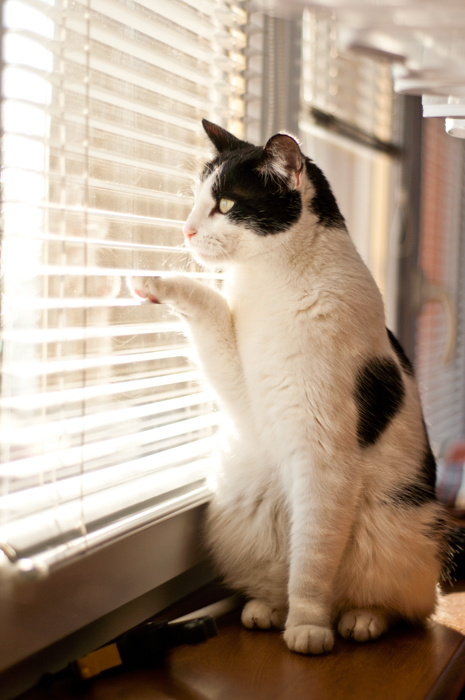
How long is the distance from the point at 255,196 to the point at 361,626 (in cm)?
76

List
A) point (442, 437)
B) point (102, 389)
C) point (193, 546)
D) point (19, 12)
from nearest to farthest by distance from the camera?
point (19, 12) < point (102, 389) < point (193, 546) < point (442, 437)

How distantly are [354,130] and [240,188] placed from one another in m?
1.20

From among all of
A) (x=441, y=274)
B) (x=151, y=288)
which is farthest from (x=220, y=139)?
(x=441, y=274)

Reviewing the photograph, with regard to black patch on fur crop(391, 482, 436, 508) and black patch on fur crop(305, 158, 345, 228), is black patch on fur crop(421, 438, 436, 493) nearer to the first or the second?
black patch on fur crop(391, 482, 436, 508)

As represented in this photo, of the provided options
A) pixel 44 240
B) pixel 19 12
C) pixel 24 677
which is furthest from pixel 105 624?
pixel 19 12

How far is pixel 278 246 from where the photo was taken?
1037 mm

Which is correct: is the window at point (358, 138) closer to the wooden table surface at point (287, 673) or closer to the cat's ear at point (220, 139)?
the cat's ear at point (220, 139)

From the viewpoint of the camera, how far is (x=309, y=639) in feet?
3.00

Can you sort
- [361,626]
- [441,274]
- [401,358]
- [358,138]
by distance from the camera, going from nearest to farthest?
[361,626]
[401,358]
[358,138]
[441,274]

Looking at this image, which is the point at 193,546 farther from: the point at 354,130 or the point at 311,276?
the point at 354,130

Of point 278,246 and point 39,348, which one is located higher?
point 278,246

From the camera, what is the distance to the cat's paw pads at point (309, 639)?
915 millimetres

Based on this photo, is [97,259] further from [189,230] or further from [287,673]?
[287,673]

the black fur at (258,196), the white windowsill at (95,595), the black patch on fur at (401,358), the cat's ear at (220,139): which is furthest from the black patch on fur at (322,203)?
the white windowsill at (95,595)
